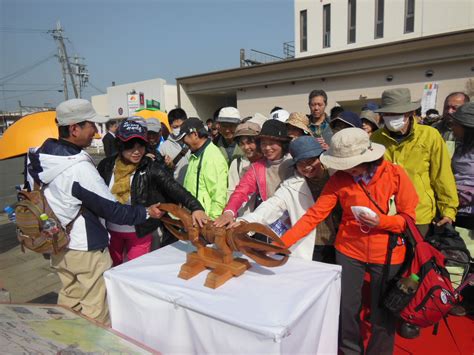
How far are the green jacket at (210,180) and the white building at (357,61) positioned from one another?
795cm

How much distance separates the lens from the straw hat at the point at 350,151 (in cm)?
176

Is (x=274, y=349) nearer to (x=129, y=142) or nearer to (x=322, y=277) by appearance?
(x=322, y=277)

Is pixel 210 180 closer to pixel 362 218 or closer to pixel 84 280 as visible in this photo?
pixel 84 280

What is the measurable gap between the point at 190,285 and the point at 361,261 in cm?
105

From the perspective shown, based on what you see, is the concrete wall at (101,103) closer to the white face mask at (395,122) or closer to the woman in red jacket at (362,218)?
the white face mask at (395,122)

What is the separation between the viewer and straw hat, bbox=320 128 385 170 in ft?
5.78

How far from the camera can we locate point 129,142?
7.63 feet

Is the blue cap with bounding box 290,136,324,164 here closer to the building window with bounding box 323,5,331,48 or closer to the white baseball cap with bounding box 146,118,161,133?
the white baseball cap with bounding box 146,118,161,133

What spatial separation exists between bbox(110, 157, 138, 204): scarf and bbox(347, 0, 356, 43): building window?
681 inches

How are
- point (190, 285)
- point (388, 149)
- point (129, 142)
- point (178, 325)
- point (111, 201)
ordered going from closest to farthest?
point (178, 325) < point (190, 285) < point (111, 201) < point (129, 142) < point (388, 149)

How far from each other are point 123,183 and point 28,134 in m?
0.83

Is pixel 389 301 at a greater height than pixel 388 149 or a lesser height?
lesser

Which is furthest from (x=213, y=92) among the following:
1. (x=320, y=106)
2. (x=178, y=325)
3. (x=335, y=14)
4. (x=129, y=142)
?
(x=178, y=325)

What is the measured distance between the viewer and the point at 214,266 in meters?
1.59
